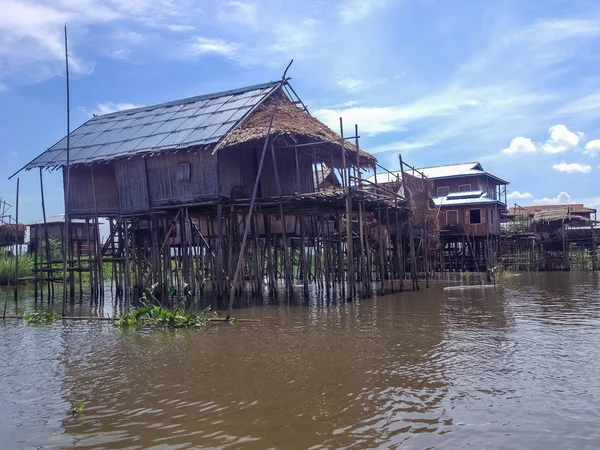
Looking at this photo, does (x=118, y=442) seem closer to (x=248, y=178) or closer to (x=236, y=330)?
(x=236, y=330)

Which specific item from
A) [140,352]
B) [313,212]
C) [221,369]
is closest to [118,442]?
[221,369]

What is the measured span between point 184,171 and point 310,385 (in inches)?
430

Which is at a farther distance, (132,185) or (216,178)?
(132,185)

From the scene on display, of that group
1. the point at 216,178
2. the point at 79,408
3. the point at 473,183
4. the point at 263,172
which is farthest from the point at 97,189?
the point at 473,183

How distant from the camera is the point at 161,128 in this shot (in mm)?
18016

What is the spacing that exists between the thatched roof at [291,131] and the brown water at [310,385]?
5974 millimetres

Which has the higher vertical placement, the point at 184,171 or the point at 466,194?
the point at 466,194

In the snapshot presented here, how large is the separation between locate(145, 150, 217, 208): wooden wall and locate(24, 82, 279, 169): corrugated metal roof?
0.45 m

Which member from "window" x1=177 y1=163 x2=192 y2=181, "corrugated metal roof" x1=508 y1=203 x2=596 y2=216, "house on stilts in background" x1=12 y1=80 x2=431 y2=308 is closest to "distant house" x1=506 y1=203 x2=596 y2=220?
"corrugated metal roof" x1=508 y1=203 x2=596 y2=216

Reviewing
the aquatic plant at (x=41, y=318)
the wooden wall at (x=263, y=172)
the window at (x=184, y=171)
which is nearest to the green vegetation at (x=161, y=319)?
the aquatic plant at (x=41, y=318)

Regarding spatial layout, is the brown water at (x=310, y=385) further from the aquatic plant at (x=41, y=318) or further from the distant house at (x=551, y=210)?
the distant house at (x=551, y=210)

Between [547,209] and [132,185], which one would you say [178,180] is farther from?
[547,209]

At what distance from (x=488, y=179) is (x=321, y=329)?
26.3 m

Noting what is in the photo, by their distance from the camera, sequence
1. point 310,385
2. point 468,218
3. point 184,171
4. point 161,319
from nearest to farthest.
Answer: point 310,385, point 161,319, point 184,171, point 468,218
